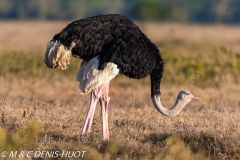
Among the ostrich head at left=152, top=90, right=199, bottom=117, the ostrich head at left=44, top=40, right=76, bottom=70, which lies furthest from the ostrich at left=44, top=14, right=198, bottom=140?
the ostrich head at left=152, top=90, right=199, bottom=117

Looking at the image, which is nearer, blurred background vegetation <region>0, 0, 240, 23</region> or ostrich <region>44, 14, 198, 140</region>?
ostrich <region>44, 14, 198, 140</region>

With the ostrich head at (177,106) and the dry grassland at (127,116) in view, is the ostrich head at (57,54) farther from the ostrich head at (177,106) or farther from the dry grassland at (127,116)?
the ostrich head at (177,106)

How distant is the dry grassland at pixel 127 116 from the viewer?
627 centimetres

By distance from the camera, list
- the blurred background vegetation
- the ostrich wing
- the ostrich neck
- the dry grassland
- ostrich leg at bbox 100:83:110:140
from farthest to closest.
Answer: the blurred background vegetation < the ostrich neck < ostrich leg at bbox 100:83:110:140 < the ostrich wing < the dry grassland

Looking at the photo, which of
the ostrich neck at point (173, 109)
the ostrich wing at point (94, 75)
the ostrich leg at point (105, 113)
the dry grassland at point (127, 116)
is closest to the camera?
the dry grassland at point (127, 116)

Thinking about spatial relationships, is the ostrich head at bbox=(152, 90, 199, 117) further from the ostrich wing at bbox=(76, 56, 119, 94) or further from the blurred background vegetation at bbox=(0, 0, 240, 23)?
the blurred background vegetation at bbox=(0, 0, 240, 23)

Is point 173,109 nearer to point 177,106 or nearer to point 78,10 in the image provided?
point 177,106

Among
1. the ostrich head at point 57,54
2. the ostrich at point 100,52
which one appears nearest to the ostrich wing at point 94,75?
the ostrich at point 100,52

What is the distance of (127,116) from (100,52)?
1.60m

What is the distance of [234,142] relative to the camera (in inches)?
251

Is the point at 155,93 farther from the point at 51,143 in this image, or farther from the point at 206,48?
the point at 206,48

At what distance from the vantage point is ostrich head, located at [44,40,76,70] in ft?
22.4

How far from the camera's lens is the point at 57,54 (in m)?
6.85

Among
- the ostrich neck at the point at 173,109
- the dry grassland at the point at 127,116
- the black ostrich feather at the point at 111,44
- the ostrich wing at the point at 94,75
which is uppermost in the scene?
the black ostrich feather at the point at 111,44
